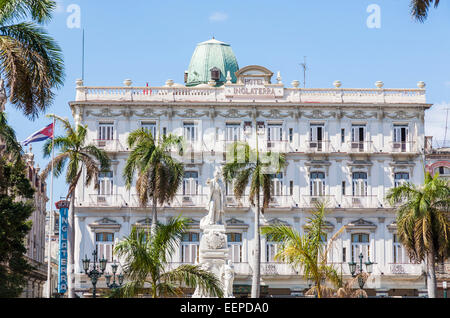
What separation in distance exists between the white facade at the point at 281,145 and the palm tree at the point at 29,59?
1327 inches

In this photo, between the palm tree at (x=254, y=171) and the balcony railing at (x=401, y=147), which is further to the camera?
the balcony railing at (x=401, y=147)

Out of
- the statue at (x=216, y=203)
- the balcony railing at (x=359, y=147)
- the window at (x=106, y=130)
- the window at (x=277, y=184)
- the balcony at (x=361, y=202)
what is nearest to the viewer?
the statue at (x=216, y=203)

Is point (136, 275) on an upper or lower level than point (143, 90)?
lower

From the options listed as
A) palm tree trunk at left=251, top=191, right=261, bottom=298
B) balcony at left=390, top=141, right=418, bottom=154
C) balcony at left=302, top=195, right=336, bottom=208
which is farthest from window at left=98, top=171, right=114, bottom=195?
balcony at left=390, top=141, right=418, bottom=154

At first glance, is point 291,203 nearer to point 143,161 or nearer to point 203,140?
point 203,140

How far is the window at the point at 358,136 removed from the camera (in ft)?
208

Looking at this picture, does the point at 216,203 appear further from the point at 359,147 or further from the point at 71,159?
the point at 359,147

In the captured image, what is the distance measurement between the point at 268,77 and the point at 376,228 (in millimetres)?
12650

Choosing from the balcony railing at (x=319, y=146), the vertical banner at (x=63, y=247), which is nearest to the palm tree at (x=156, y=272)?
the balcony railing at (x=319, y=146)

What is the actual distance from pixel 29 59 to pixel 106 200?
35.1 m

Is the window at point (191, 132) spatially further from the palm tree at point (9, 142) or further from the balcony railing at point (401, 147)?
the palm tree at point (9, 142)

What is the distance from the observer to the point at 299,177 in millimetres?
63000

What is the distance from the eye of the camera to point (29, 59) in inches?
1082
